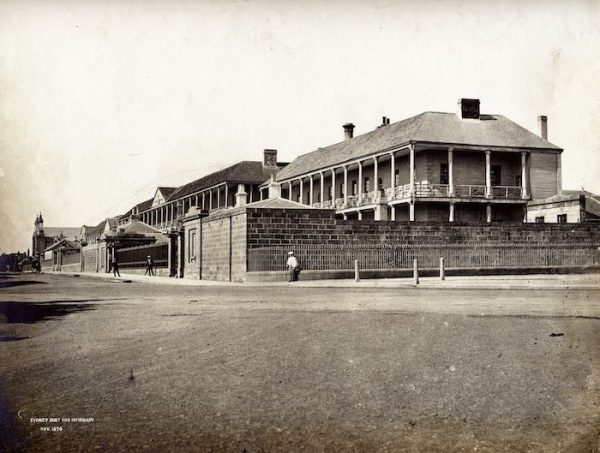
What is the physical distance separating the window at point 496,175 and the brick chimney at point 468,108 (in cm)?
341

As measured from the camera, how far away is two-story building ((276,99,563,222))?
3272 cm

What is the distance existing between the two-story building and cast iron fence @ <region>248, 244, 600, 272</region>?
838 cm

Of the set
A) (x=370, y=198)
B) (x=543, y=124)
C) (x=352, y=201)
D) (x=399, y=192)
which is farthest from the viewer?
(x=543, y=124)

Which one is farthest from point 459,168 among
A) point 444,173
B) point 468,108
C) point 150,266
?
point 150,266

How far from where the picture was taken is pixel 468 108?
1431 inches

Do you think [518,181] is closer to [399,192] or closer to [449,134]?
[449,134]

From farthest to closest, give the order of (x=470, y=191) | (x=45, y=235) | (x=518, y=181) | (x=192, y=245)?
(x=45, y=235) < (x=518, y=181) < (x=470, y=191) < (x=192, y=245)

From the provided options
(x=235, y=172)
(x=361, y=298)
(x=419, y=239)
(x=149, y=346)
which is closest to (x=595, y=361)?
(x=149, y=346)

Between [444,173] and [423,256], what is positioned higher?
[444,173]

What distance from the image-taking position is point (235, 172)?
5541 cm

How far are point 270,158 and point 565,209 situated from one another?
33.2 m

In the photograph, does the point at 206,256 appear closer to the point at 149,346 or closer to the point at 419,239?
the point at 419,239

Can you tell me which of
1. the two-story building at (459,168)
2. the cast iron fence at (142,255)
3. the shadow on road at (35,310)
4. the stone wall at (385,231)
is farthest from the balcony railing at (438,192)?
the shadow on road at (35,310)

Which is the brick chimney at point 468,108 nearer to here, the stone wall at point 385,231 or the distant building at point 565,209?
the distant building at point 565,209
